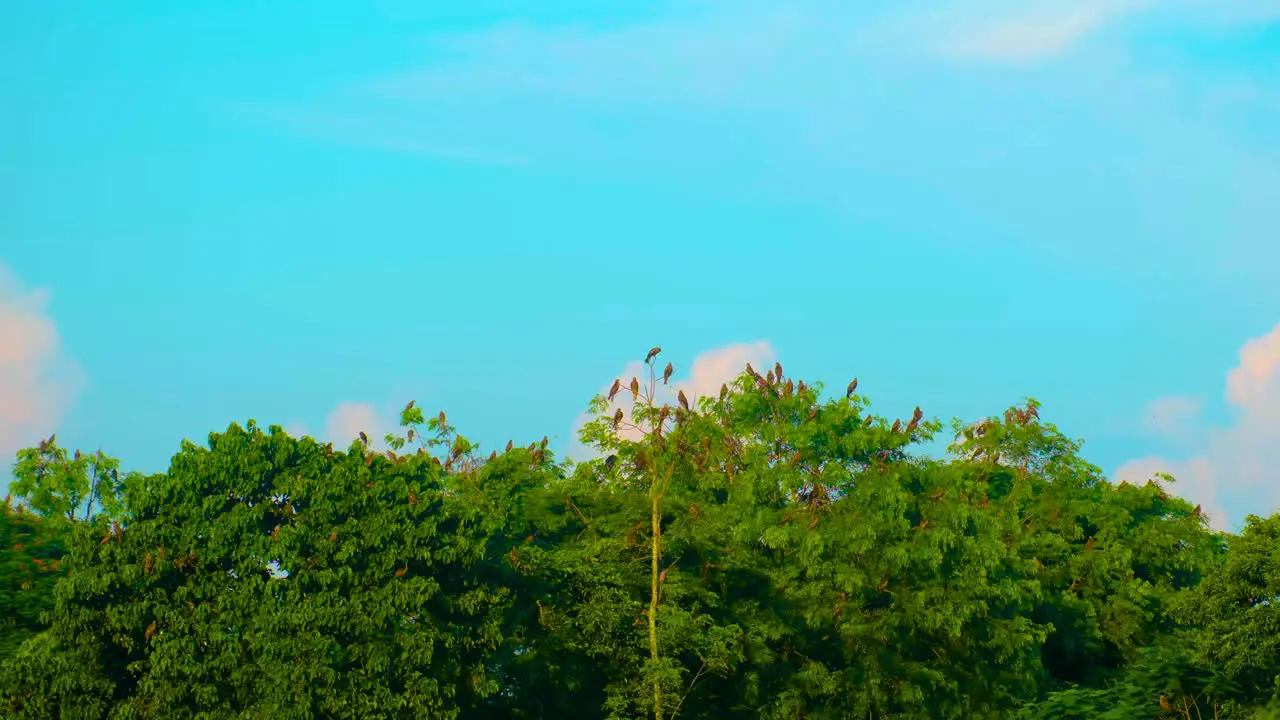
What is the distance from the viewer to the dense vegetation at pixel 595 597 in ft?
85.6

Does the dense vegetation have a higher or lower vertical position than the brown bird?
lower

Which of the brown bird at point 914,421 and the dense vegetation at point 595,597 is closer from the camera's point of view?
the dense vegetation at point 595,597

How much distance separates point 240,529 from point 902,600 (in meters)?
16.0

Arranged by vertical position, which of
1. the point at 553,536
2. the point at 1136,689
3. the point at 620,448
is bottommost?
the point at 1136,689

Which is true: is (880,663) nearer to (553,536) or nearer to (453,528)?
(553,536)

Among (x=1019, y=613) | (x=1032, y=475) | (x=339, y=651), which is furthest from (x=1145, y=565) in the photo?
(x=339, y=651)

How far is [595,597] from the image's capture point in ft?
99.5

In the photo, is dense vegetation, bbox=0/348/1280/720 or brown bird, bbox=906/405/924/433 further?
brown bird, bbox=906/405/924/433

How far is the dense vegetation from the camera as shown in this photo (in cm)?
2609

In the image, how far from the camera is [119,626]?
26.1 m

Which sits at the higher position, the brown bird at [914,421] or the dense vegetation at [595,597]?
the brown bird at [914,421]

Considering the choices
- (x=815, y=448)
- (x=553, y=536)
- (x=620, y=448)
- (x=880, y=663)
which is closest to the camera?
(x=880, y=663)

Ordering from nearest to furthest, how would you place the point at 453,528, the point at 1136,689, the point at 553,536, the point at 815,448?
1. the point at 453,528
2. the point at 1136,689
3. the point at 553,536
4. the point at 815,448

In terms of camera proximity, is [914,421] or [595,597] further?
[914,421]
